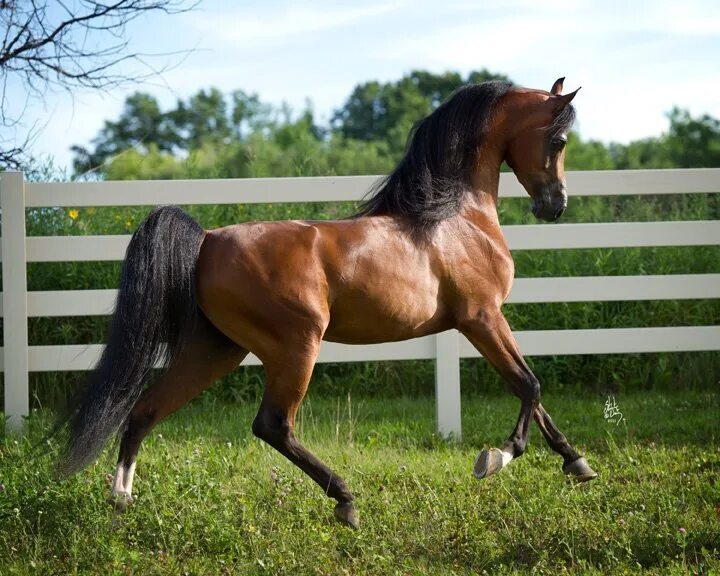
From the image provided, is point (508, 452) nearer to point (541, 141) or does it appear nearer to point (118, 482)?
point (541, 141)

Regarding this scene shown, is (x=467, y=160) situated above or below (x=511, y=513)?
above

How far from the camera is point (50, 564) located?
3.95m

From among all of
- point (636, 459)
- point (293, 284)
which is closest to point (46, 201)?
point (293, 284)

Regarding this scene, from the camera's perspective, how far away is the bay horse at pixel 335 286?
422 centimetres

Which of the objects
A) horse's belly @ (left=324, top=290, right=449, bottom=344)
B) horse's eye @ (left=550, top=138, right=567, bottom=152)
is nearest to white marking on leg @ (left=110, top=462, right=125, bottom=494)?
horse's belly @ (left=324, top=290, right=449, bottom=344)

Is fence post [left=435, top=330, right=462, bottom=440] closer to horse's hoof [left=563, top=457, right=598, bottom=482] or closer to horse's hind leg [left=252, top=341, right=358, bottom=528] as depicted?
horse's hoof [left=563, top=457, right=598, bottom=482]

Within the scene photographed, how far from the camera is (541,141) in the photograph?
16.0 ft

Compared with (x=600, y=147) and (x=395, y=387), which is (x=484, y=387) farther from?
(x=600, y=147)

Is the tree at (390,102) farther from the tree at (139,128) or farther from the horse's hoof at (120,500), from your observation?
the horse's hoof at (120,500)

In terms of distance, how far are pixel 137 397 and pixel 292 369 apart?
30.3 inches

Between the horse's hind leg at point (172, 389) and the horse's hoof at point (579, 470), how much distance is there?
191cm

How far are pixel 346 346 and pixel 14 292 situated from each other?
95.8 inches

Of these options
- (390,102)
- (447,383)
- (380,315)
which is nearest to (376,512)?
(380,315)

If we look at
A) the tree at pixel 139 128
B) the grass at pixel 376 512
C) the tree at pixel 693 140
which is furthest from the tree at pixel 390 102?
the grass at pixel 376 512
